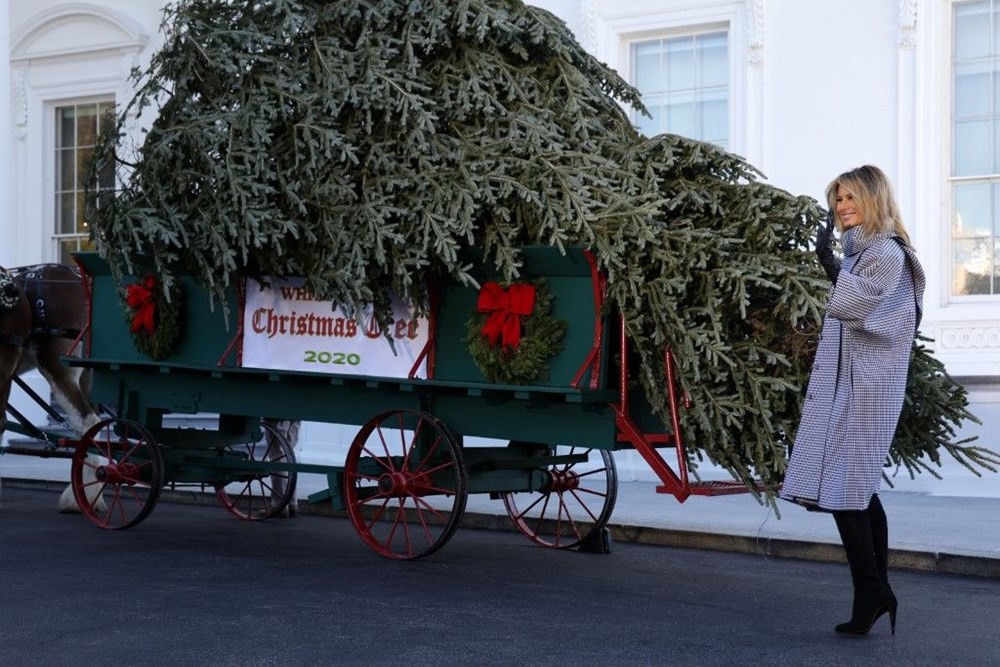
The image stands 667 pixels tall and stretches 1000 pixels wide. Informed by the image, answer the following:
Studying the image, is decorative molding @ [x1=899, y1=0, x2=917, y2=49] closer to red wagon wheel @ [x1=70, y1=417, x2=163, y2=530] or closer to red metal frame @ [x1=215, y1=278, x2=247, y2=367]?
red metal frame @ [x1=215, y1=278, x2=247, y2=367]

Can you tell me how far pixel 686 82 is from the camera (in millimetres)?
13156

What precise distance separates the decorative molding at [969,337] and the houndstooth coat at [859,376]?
597 centimetres

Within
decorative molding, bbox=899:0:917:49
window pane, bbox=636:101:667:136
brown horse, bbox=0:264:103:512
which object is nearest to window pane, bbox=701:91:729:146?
window pane, bbox=636:101:667:136

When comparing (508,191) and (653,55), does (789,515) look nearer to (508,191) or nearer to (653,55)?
(508,191)

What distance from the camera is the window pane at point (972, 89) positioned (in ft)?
39.0

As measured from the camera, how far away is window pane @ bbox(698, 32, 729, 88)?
42.6ft

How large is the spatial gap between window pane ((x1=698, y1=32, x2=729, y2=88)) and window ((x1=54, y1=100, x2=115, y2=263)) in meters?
6.98

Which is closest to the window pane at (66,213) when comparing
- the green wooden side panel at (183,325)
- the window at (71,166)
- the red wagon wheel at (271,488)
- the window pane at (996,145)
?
the window at (71,166)

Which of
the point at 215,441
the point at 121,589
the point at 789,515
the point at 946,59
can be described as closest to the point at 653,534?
the point at 789,515

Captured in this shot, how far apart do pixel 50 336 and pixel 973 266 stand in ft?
23.5

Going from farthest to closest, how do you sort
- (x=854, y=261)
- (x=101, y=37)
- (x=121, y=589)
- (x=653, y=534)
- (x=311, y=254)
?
1. (x=101, y=37)
2. (x=653, y=534)
3. (x=311, y=254)
4. (x=121, y=589)
5. (x=854, y=261)

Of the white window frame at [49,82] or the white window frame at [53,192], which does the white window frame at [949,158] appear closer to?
the white window frame at [49,82]

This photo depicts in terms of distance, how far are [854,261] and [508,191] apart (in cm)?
180

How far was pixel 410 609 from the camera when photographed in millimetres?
6430
